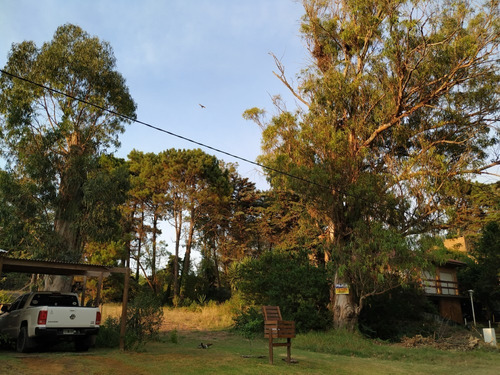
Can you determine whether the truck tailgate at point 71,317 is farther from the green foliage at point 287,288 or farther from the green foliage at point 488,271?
the green foliage at point 488,271

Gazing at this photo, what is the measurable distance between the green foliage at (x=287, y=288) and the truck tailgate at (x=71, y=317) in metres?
9.60

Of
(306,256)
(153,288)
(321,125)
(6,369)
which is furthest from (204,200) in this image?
(6,369)

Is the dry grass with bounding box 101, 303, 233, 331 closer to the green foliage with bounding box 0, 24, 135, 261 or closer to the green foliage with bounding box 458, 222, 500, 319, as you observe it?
the green foliage with bounding box 0, 24, 135, 261

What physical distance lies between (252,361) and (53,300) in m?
6.21

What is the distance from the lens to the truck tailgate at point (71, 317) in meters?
10.6

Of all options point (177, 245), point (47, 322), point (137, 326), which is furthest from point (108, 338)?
point (177, 245)

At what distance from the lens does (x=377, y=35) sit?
20.5 meters

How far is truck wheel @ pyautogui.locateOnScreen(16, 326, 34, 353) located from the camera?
34.7ft

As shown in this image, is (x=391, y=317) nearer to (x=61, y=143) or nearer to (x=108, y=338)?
(x=108, y=338)

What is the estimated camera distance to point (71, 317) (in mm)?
10875

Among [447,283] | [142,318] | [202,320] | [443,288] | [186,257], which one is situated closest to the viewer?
[142,318]

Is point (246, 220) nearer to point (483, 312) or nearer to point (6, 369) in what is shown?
point (483, 312)

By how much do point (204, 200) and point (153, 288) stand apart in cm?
975

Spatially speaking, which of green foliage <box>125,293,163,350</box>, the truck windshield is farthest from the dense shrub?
the truck windshield
